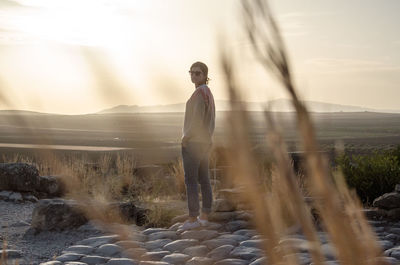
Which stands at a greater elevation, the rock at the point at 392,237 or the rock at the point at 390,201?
the rock at the point at 390,201

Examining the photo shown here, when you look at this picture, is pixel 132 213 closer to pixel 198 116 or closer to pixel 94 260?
pixel 94 260

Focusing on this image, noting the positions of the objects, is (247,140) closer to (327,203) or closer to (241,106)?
(241,106)

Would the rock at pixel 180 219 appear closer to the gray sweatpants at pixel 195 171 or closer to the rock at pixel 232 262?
the gray sweatpants at pixel 195 171

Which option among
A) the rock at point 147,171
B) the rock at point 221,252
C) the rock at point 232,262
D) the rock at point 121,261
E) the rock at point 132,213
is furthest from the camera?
the rock at point 147,171

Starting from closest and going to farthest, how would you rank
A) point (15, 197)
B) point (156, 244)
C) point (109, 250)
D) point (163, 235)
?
point (109, 250) → point (156, 244) → point (163, 235) → point (15, 197)

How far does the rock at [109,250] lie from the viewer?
20.6 feet

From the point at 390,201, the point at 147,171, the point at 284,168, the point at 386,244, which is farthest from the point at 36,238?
the point at 147,171

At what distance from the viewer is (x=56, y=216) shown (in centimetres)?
789

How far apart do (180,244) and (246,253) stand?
950 mm

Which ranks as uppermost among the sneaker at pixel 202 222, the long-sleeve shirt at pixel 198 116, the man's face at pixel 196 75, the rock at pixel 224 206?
the man's face at pixel 196 75

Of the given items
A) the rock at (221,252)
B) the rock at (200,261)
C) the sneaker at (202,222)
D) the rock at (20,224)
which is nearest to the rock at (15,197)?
the rock at (20,224)

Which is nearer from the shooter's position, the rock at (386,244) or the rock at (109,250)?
the rock at (386,244)

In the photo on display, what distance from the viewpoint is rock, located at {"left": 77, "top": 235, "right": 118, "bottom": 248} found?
6766 millimetres

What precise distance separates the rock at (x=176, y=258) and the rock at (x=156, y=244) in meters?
0.57
